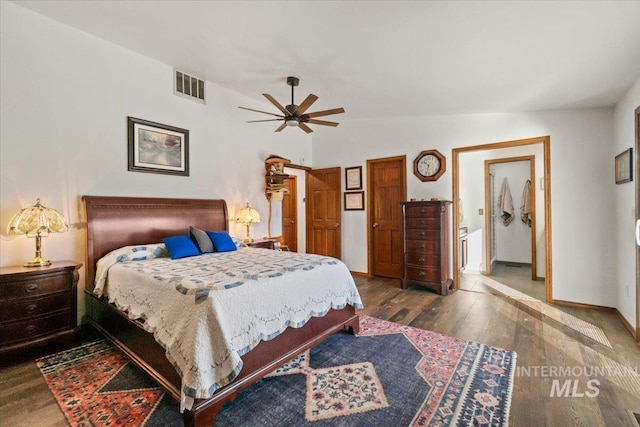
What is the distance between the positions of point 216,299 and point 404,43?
8.52ft

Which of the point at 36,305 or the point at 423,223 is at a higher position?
the point at 423,223

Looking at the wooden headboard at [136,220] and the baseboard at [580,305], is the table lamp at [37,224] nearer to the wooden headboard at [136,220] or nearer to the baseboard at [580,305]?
the wooden headboard at [136,220]

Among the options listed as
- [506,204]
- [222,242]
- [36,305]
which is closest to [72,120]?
[36,305]

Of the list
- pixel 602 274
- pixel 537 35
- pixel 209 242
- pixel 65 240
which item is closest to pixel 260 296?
pixel 209 242

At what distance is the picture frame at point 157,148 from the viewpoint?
3.35 m

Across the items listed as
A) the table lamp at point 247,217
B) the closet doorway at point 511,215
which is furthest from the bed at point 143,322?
the closet doorway at point 511,215

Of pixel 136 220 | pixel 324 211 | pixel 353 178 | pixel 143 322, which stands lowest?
pixel 143 322

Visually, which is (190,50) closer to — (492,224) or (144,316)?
(144,316)

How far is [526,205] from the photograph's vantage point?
581 cm

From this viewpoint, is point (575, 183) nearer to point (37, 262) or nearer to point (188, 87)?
point (188, 87)

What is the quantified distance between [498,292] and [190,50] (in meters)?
5.06

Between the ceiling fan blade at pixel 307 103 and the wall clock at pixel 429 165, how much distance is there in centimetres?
225

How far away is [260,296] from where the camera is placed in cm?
191

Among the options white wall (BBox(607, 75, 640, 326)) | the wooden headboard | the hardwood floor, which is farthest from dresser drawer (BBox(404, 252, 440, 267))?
the wooden headboard
